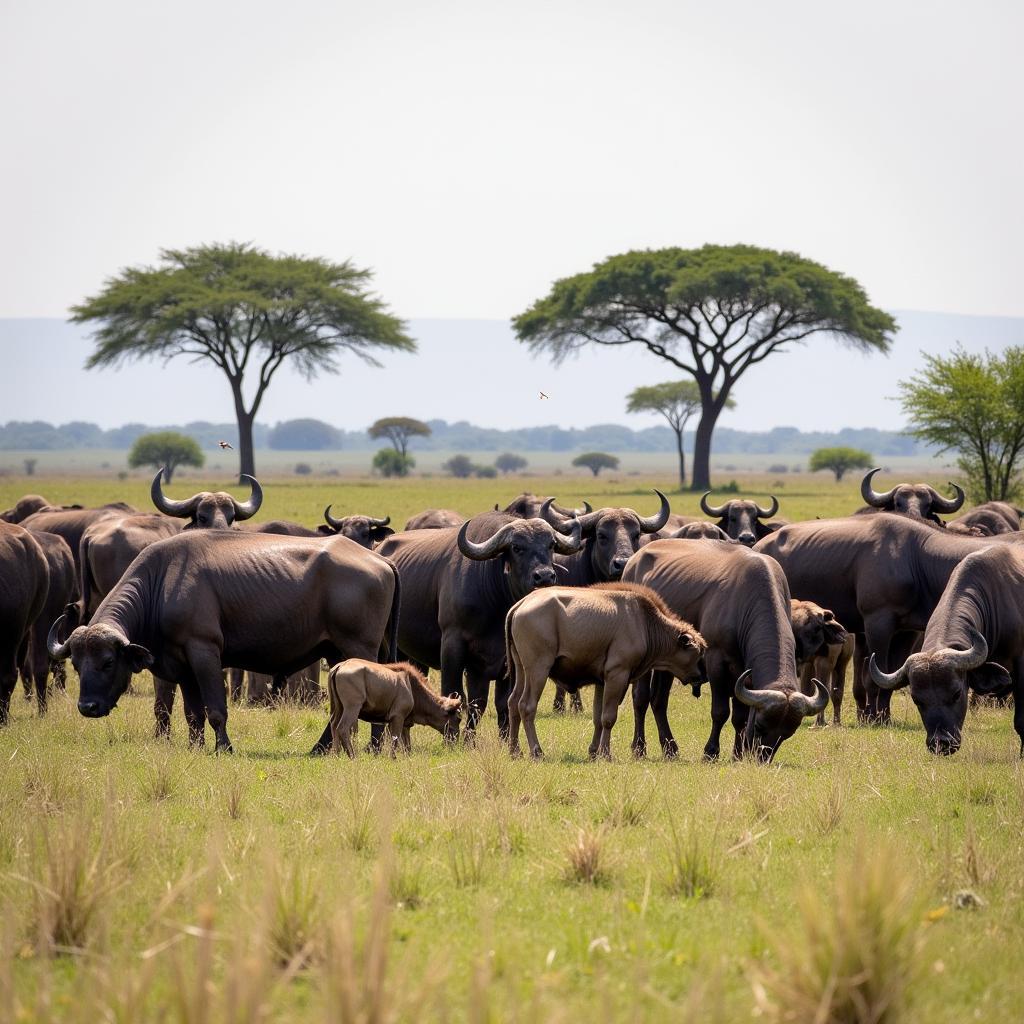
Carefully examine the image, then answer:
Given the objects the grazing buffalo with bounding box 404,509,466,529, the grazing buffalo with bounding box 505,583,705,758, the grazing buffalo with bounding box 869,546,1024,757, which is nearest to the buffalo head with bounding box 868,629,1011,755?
the grazing buffalo with bounding box 869,546,1024,757

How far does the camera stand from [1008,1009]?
5.66 m

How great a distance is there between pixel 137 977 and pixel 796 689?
24.1 feet

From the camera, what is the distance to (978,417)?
43.8 metres

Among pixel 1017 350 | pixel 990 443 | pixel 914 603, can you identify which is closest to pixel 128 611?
pixel 914 603

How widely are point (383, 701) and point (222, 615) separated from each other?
5.78 ft

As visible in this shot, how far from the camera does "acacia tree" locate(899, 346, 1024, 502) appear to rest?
43.4 meters

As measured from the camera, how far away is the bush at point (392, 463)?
411 ft

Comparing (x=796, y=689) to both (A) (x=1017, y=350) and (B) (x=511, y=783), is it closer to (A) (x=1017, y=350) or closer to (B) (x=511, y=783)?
(B) (x=511, y=783)

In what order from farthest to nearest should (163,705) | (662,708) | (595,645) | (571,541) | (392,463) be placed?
(392,463) < (571,541) < (163,705) < (662,708) < (595,645)

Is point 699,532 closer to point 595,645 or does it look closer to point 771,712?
point 595,645

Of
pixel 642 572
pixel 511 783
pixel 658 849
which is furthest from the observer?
pixel 642 572

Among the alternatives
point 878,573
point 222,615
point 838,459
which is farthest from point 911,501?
point 838,459

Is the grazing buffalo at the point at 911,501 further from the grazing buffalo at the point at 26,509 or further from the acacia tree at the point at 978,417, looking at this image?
the acacia tree at the point at 978,417

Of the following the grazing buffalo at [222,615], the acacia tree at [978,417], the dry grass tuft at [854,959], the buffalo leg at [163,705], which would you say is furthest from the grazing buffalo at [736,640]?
the acacia tree at [978,417]
